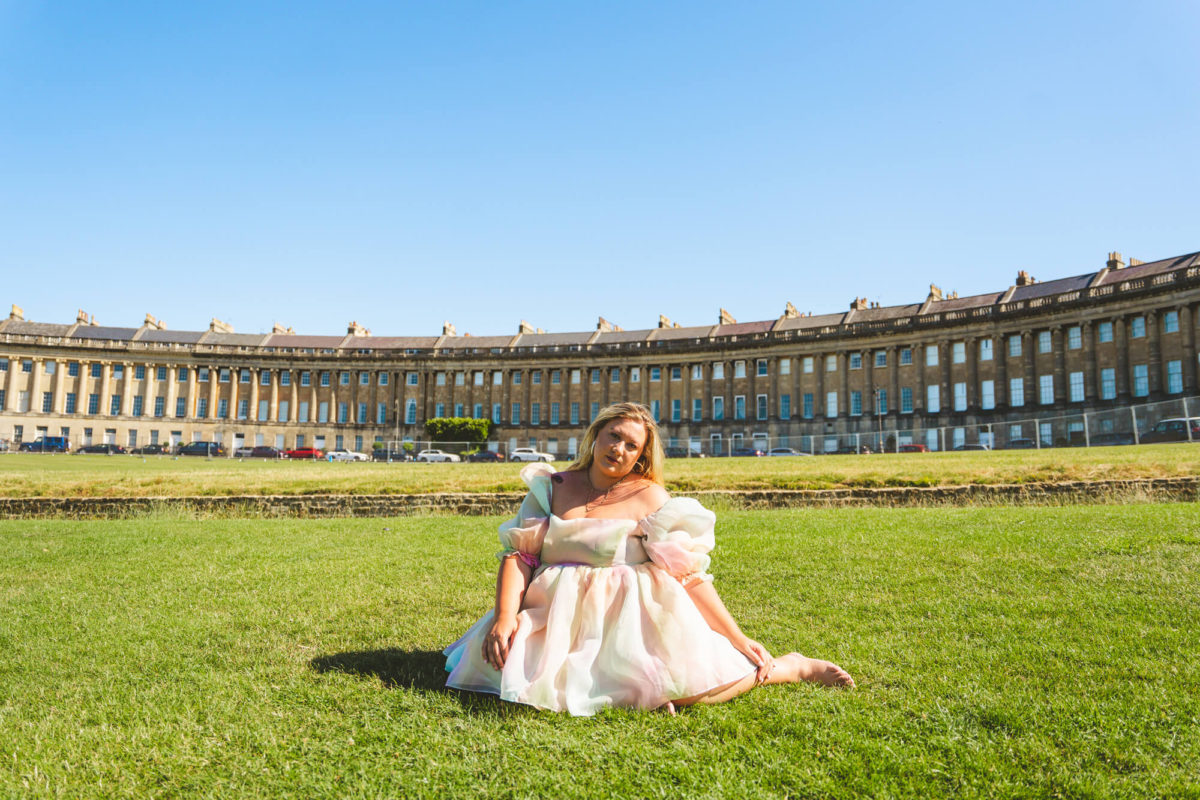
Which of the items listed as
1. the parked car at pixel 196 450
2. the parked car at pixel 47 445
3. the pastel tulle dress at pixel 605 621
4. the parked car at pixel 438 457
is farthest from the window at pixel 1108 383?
the parked car at pixel 47 445

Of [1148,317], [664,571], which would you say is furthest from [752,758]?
[1148,317]

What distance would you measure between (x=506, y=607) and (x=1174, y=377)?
58232mm

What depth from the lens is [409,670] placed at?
4.61 metres

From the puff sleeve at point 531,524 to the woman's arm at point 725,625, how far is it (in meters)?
0.88

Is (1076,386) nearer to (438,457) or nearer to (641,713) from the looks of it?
(438,457)

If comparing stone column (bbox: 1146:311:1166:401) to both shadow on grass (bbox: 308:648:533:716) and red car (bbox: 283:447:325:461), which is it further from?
red car (bbox: 283:447:325:461)

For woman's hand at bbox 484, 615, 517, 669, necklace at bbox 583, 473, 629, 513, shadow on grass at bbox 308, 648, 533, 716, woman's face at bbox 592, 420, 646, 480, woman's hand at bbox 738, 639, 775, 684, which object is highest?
woman's face at bbox 592, 420, 646, 480

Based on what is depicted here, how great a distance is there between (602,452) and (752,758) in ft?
5.67

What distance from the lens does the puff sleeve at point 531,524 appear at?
425 centimetres

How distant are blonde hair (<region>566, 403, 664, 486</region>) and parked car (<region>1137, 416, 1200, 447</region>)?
96.7 ft

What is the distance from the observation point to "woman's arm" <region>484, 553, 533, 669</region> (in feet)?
12.8

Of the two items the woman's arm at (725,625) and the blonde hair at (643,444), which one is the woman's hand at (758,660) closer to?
the woman's arm at (725,625)

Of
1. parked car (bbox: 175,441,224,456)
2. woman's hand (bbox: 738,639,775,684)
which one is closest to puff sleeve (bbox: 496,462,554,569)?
woman's hand (bbox: 738,639,775,684)

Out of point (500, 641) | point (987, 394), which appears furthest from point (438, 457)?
point (500, 641)
